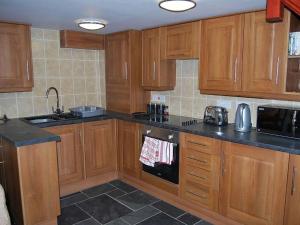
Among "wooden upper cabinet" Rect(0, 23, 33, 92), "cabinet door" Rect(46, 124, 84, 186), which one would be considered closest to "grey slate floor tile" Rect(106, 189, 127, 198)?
"cabinet door" Rect(46, 124, 84, 186)

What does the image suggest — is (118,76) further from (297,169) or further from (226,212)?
(297,169)

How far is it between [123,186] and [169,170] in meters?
0.83

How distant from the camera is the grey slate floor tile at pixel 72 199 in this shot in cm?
296

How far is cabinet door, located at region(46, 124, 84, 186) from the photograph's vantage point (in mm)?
3082

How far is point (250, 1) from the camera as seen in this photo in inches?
80.9

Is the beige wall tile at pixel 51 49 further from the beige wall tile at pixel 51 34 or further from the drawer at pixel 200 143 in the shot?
the drawer at pixel 200 143

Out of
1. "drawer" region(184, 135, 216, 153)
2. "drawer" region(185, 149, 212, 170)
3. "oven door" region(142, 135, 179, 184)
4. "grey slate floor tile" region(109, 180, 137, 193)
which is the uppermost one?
"drawer" region(184, 135, 216, 153)

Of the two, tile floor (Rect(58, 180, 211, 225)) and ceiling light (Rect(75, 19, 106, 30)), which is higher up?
ceiling light (Rect(75, 19, 106, 30))

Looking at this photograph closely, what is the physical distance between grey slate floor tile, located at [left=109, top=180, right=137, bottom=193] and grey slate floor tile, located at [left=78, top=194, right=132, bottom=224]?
28 centimetres

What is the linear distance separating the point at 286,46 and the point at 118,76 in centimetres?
215

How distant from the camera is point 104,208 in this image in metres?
2.84

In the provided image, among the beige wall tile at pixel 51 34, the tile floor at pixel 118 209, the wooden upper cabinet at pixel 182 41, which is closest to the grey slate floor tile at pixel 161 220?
the tile floor at pixel 118 209

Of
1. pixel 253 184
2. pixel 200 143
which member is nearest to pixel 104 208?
pixel 200 143

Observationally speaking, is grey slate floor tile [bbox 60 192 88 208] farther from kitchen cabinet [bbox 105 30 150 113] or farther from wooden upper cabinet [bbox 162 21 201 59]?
wooden upper cabinet [bbox 162 21 201 59]
